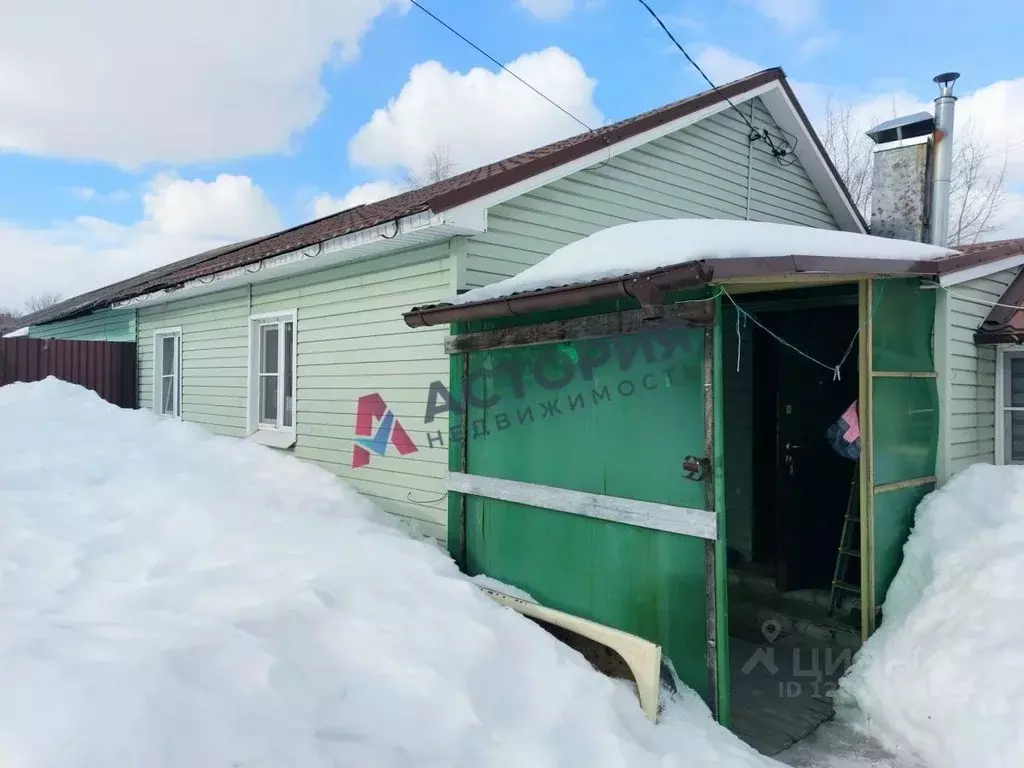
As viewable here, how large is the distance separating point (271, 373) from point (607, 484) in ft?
18.6

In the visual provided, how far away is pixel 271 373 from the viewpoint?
8781mm

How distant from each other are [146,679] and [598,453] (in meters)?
2.83

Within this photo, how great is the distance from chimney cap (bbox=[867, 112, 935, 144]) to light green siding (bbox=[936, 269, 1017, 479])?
2.07 metres

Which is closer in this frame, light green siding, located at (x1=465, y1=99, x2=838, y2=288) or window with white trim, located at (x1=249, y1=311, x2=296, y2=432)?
light green siding, located at (x1=465, y1=99, x2=838, y2=288)

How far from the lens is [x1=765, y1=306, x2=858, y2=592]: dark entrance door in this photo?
6.43 metres

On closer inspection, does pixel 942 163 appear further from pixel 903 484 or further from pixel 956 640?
pixel 956 640

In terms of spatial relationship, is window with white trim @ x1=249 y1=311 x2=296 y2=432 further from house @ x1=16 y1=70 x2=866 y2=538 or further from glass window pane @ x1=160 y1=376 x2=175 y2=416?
glass window pane @ x1=160 y1=376 x2=175 y2=416

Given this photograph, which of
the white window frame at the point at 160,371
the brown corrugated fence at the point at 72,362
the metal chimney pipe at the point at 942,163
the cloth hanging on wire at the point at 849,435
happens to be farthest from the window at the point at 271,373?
the metal chimney pipe at the point at 942,163

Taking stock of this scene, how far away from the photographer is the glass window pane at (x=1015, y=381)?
6.23 meters

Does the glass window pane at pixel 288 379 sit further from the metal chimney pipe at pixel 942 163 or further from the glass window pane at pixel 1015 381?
the glass window pane at pixel 1015 381

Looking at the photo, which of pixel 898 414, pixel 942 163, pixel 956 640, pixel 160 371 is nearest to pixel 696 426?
pixel 956 640

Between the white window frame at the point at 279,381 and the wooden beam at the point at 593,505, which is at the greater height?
Result: the white window frame at the point at 279,381

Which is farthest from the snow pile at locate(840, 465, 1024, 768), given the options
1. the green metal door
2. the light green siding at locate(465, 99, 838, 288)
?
the light green siding at locate(465, 99, 838, 288)

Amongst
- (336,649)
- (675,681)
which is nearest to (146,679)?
(336,649)
